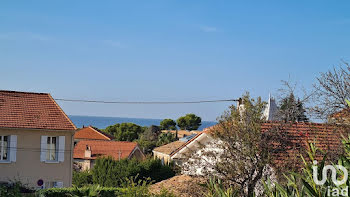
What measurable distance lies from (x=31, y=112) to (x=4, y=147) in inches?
122

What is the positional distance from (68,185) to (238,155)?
17.6m

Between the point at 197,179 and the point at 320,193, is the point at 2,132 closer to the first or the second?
the point at 197,179

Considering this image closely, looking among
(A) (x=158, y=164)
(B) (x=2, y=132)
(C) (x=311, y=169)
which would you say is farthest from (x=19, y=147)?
(C) (x=311, y=169)

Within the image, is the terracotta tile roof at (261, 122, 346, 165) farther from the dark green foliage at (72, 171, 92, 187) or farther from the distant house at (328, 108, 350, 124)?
the dark green foliage at (72, 171, 92, 187)

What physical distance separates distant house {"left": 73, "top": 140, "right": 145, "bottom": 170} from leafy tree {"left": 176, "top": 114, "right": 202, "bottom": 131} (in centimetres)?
4689

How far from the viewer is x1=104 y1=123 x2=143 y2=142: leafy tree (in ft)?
267

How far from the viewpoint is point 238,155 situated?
599 inches

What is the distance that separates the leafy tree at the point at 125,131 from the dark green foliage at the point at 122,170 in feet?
131

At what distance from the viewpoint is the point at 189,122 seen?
331 feet

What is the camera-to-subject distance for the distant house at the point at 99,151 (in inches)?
1956

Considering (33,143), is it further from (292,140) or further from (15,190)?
(292,140)

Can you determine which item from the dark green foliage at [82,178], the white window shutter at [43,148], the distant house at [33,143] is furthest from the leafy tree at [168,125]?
the white window shutter at [43,148]

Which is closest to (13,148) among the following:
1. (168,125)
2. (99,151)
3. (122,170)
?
(122,170)

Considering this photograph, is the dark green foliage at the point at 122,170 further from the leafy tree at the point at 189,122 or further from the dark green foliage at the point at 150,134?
the leafy tree at the point at 189,122
